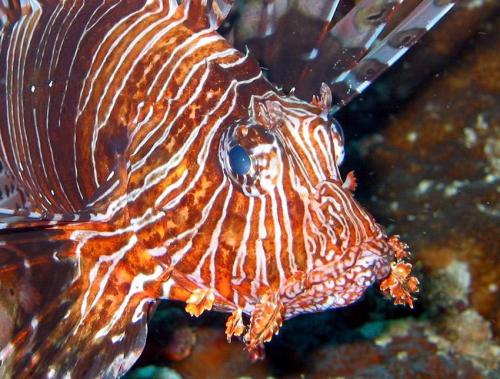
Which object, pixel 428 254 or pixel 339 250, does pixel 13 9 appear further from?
pixel 428 254

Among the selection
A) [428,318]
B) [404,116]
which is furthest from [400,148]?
[428,318]

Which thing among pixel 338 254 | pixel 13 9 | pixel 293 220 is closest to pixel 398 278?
pixel 338 254

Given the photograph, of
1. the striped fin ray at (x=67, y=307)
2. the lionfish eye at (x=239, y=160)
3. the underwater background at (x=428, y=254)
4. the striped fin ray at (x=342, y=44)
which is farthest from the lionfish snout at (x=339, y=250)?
the underwater background at (x=428, y=254)

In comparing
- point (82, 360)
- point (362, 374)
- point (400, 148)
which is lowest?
point (362, 374)

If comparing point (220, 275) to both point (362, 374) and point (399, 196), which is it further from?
point (399, 196)

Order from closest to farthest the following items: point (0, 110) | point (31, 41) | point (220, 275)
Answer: point (220, 275)
point (31, 41)
point (0, 110)

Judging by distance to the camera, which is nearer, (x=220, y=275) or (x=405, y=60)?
Answer: (x=220, y=275)

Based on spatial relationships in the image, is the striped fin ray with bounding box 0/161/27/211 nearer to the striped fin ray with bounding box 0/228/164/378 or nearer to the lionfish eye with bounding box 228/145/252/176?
the striped fin ray with bounding box 0/228/164/378
